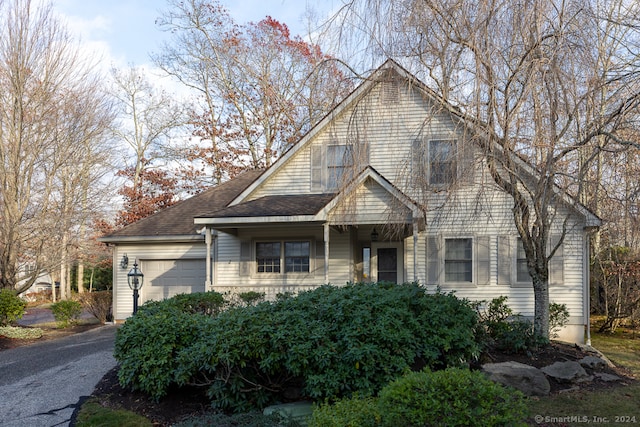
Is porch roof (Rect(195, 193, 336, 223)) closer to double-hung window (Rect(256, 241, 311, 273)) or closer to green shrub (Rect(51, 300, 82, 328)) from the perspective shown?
double-hung window (Rect(256, 241, 311, 273))

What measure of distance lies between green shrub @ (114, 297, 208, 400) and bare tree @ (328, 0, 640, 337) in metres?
4.50

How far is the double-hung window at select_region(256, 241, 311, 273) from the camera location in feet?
46.6

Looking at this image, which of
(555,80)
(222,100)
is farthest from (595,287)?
(222,100)

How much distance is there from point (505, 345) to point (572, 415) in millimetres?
2354

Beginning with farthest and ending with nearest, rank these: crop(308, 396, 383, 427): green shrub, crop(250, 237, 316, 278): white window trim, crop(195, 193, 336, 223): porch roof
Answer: crop(250, 237, 316, 278): white window trim
crop(195, 193, 336, 223): porch roof
crop(308, 396, 383, 427): green shrub

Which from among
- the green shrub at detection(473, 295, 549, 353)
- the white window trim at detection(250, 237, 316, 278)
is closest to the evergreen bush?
Result: the green shrub at detection(473, 295, 549, 353)

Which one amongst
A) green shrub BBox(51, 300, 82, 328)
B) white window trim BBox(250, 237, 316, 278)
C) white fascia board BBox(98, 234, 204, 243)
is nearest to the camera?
white window trim BBox(250, 237, 316, 278)

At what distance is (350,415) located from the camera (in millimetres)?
4453

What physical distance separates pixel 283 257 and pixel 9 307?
697 centimetres

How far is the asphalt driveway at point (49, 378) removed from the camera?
21.4 feet

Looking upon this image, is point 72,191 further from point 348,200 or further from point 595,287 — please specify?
point 595,287

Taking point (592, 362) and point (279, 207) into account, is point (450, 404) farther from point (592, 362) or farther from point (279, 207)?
point (279, 207)

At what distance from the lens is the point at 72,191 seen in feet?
56.8

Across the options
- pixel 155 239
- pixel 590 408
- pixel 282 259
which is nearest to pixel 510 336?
pixel 590 408
